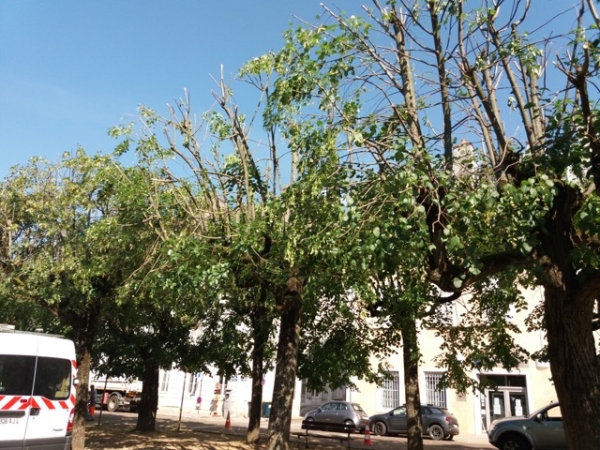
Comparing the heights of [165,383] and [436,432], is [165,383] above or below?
above

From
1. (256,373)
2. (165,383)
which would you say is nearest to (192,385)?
(165,383)

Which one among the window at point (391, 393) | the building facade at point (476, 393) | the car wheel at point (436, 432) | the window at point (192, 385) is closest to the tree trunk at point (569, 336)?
the building facade at point (476, 393)

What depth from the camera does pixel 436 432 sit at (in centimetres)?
2216

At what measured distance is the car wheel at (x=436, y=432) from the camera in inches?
866

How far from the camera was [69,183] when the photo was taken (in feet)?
46.9

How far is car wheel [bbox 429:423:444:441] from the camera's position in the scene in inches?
866

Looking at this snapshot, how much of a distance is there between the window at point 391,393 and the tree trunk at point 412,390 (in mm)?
14624

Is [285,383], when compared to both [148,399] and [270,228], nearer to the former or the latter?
[270,228]

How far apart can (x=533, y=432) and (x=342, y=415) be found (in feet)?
36.1

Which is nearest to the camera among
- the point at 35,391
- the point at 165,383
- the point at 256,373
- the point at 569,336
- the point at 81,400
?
the point at 569,336

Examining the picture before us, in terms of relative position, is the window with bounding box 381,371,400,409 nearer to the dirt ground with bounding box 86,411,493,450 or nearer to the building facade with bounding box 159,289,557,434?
the building facade with bounding box 159,289,557,434

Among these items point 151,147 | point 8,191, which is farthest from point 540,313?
point 8,191

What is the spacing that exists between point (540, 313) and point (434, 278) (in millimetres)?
9256

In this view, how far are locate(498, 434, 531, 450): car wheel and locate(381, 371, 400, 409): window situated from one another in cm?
1160
